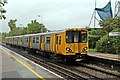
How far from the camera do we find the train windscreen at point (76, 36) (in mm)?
19797

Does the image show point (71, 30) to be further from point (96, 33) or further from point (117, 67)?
point (96, 33)

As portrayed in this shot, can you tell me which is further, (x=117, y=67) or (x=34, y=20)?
(x=34, y=20)

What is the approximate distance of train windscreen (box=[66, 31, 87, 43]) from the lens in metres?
19.8

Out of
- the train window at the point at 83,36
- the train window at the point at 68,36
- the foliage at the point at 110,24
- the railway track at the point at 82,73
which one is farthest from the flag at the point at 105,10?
the railway track at the point at 82,73

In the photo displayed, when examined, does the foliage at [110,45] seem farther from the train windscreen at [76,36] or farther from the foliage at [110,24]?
the train windscreen at [76,36]

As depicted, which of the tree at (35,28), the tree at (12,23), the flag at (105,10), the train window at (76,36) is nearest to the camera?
the train window at (76,36)

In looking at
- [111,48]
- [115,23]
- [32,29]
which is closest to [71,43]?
[111,48]

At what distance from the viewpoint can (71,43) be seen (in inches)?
781

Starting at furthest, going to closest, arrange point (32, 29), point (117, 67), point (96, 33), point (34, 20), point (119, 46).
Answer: point (34, 20) < point (32, 29) < point (96, 33) < point (119, 46) < point (117, 67)

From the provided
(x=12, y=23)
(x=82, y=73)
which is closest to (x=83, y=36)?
(x=82, y=73)

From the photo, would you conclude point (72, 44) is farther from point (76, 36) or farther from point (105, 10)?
point (105, 10)

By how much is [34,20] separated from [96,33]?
41.6 metres

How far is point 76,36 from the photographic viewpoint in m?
20.1

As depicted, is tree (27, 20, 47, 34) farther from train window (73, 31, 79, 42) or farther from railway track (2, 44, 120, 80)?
railway track (2, 44, 120, 80)
